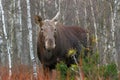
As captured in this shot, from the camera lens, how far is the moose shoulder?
10.4 m

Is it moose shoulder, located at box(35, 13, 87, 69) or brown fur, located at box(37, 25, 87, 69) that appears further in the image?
brown fur, located at box(37, 25, 87, 69)

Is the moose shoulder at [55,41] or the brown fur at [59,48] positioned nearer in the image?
the moose shoulder at [55,41]

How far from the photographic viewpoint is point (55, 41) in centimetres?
1133

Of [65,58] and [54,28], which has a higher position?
[54,28]

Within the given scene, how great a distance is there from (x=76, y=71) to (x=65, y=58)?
4908 millimetres

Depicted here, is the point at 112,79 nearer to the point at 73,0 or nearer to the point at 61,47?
the point at 61,47

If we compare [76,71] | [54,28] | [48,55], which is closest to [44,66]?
[48,55]

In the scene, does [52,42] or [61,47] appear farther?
[61,47]

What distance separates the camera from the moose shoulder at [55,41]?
1038 centimetres

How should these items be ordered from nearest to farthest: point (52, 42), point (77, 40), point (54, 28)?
point (52, 42) < point (54, 28) < point (77, 40)

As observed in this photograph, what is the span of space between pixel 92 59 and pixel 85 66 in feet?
0.74

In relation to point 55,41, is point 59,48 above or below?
below

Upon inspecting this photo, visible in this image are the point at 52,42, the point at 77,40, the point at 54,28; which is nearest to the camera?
the point at 52,42

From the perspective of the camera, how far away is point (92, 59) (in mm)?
6738
